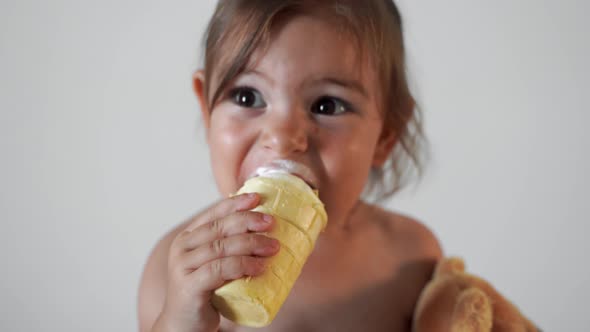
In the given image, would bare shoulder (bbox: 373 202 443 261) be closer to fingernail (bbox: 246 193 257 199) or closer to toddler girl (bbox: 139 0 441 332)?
toddler girl (bbox: 139 0 441 332)

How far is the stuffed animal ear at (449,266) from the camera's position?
871 millimetres

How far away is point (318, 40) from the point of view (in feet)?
2.02

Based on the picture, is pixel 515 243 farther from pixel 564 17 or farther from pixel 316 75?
pixel 316 75

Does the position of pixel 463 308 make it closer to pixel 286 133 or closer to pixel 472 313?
pixel 472 313

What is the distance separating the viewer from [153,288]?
2.60 ft


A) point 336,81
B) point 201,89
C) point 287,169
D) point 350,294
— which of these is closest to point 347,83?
point 336,81

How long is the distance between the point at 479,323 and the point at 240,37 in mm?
485

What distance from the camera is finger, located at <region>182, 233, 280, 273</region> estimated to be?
1.54ft

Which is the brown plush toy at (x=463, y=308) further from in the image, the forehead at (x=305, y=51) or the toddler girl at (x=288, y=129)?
the forehead at (x=305, y=51)

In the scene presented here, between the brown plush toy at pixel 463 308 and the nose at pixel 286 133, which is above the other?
the nose at pixel 286 133

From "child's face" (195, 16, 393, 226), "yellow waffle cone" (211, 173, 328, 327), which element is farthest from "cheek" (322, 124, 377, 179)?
"yellow waffle cone" (211, 173, 328, 327)

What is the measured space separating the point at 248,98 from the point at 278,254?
0.23 meters

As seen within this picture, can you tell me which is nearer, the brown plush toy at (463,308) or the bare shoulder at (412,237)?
the brown plush toy at (463,308)

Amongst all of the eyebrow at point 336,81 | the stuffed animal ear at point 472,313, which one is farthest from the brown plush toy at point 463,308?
the eyebrow at point 336,81
